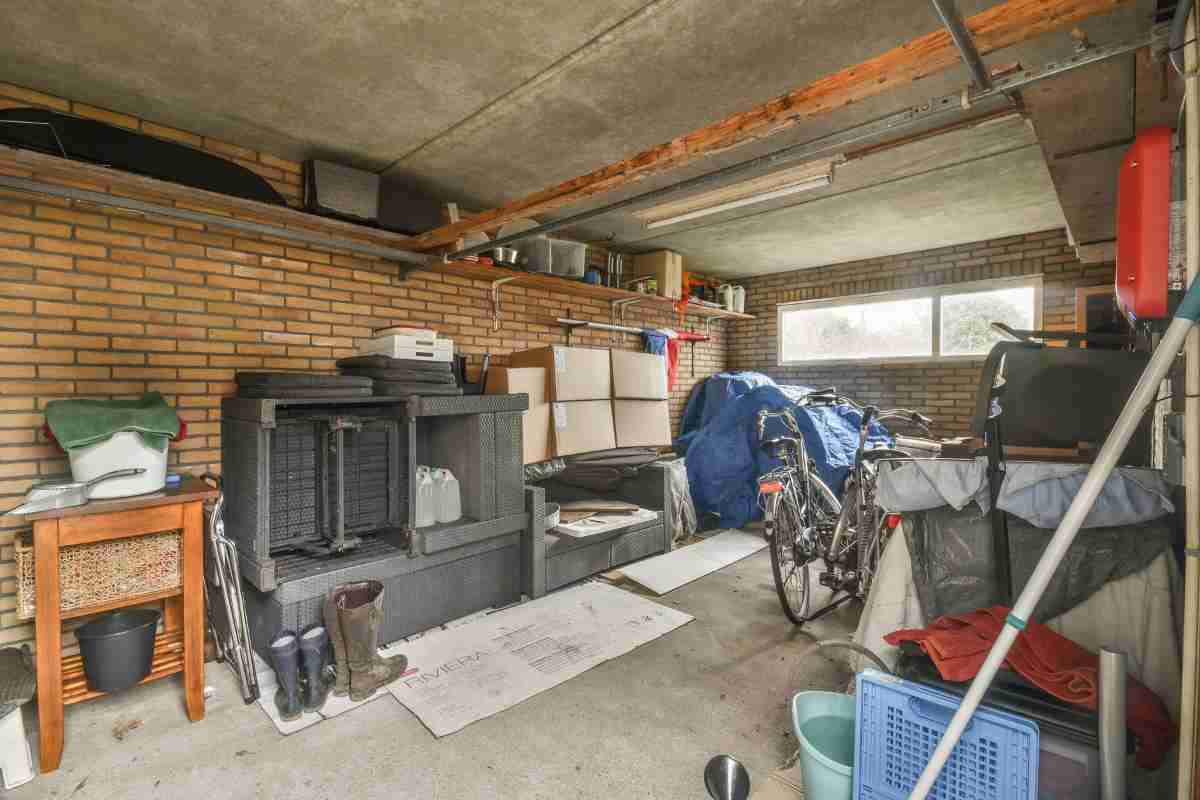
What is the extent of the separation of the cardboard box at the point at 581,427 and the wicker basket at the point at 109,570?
227cm

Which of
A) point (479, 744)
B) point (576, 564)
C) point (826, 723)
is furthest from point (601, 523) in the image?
point (826, 723)

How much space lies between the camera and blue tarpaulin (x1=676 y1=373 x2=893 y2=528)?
14.8ft

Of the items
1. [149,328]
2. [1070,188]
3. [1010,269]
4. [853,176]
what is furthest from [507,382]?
[1010,269]

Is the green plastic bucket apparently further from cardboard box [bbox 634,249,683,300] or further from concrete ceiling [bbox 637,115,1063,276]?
cardboard box [bbox 634,249,683,300]

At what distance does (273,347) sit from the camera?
9.87ft

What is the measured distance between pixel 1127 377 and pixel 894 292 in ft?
13.0

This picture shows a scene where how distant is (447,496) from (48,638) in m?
1.56

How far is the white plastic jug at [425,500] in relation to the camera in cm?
286

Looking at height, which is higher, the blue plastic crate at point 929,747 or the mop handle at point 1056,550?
the mop handle at point 1056,550

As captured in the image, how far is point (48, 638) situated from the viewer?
71.9 inches

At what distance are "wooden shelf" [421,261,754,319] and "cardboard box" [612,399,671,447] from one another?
3.04 ft

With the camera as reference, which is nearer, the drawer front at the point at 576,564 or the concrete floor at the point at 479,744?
the concrete floor at the point at 479,744

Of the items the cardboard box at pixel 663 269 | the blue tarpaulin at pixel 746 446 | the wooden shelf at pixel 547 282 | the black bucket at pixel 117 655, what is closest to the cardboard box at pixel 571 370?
the wooden shelf at pixel 547 282

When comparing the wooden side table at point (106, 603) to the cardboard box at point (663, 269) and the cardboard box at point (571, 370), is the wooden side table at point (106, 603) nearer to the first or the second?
the cardboard box at point (571, 370)
